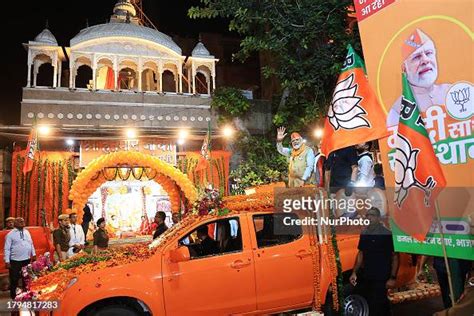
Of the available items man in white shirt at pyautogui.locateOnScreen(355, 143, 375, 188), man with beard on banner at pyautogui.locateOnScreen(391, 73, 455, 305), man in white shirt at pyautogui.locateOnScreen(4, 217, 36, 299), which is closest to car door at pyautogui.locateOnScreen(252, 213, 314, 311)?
man in white shirt at pyautogui.locateOnScreen(355, 143, 375, 188)

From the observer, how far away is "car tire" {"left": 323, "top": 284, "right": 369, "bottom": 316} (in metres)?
5.79

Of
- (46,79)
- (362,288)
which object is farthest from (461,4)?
(46,79)

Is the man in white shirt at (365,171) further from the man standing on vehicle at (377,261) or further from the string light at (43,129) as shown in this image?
the string light at (43,129)

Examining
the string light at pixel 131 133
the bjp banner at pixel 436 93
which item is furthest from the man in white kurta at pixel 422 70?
the string light at pixel 131 133

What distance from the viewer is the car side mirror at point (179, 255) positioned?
5.11 metres

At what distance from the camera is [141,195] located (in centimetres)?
1733

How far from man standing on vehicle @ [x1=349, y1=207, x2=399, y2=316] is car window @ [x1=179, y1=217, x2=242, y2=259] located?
1776 millimetres

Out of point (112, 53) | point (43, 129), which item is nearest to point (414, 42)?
point (43, 129)

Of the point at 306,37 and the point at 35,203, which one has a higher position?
the point at 306,37

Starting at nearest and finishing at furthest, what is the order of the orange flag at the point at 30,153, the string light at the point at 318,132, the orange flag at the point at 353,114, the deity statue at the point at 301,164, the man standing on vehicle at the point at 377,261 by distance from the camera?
the orange flag at the point at 353,114 → the man standing on vehicle at the point at 377,261 → the deity statue at the point at 301,164 → the orange flag at the point at 30,153 → the string light at the point at 318,132

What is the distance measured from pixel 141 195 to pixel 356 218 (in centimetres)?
1278

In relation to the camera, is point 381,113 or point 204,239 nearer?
point 381,113

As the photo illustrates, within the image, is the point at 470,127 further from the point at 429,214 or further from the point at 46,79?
the point at 46,79

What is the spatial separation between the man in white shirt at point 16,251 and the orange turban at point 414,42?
315 inches
